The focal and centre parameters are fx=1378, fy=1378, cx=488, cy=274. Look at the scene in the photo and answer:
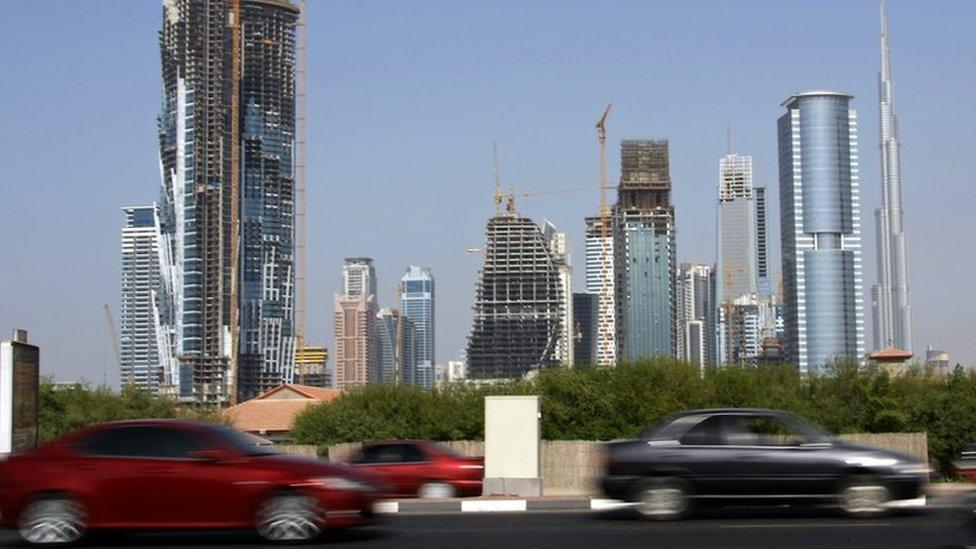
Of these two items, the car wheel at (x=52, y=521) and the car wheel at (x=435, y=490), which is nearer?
the car wheel at (x=52, y=521)

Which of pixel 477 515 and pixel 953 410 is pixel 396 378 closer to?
pixel 953 410

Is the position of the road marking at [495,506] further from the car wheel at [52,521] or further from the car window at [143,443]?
the car wheel at [52,521]

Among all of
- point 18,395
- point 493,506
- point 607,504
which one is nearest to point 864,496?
point 607,504

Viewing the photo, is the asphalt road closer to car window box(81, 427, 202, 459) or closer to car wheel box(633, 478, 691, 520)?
car wheel box(633, 478, 691, 520)

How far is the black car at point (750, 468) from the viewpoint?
55.0 feet

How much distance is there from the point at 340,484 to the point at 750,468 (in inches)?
208

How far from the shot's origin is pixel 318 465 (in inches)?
584

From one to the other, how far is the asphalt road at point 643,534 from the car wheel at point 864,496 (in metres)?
0.28

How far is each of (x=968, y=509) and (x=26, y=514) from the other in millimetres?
9616

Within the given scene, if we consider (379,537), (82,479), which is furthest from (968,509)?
(82,479)

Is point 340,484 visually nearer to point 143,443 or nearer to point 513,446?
point 143,443

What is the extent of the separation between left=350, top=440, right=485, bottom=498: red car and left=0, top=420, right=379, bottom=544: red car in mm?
12271

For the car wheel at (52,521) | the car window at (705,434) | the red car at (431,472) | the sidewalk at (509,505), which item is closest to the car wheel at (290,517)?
the car wheel at (52,521)

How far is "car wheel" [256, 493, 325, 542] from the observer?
14406mm
